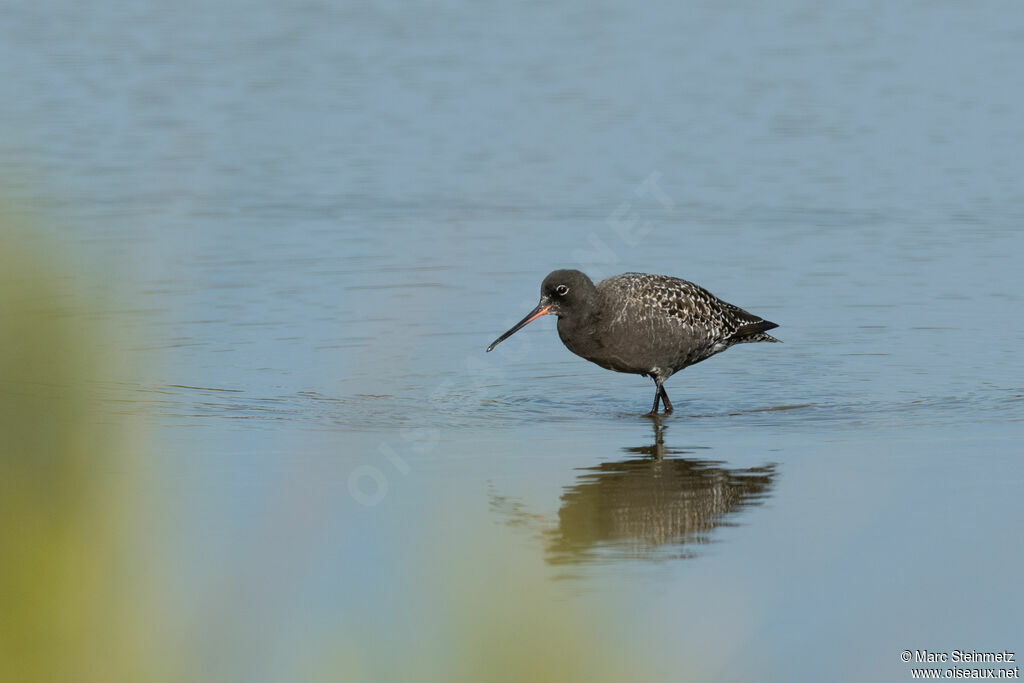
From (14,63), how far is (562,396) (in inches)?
648

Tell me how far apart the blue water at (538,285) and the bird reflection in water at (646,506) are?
38 mm

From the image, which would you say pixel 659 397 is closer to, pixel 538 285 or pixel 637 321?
pixel 637 321

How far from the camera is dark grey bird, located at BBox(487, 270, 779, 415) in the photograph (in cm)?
1198

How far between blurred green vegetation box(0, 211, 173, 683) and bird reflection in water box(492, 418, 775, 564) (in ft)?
14.6

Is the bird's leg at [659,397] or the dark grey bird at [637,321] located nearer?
the dark grey bird at [637,321]

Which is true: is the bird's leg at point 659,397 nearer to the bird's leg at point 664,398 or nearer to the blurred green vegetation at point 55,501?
the bird's leg at point 664,398

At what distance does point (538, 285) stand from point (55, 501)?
1205 centimetres

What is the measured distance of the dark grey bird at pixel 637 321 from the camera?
12.0 m

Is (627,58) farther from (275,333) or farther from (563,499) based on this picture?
(563,499)

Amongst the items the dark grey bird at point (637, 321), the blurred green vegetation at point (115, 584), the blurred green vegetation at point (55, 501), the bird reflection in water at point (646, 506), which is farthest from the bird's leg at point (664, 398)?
the blurred green vegetation at point (55, 501)

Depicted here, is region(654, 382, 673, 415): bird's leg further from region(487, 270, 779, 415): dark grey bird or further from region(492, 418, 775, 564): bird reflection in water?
region(492, 418, 775, 564): bird reflection in water

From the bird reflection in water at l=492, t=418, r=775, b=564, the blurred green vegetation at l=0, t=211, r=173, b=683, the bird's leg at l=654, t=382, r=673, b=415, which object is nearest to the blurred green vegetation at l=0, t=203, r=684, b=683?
the blurred green vegetation at l=0, t=211, r=173, b=683

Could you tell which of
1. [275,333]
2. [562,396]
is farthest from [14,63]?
[562,396]

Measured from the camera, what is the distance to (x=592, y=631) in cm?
376
